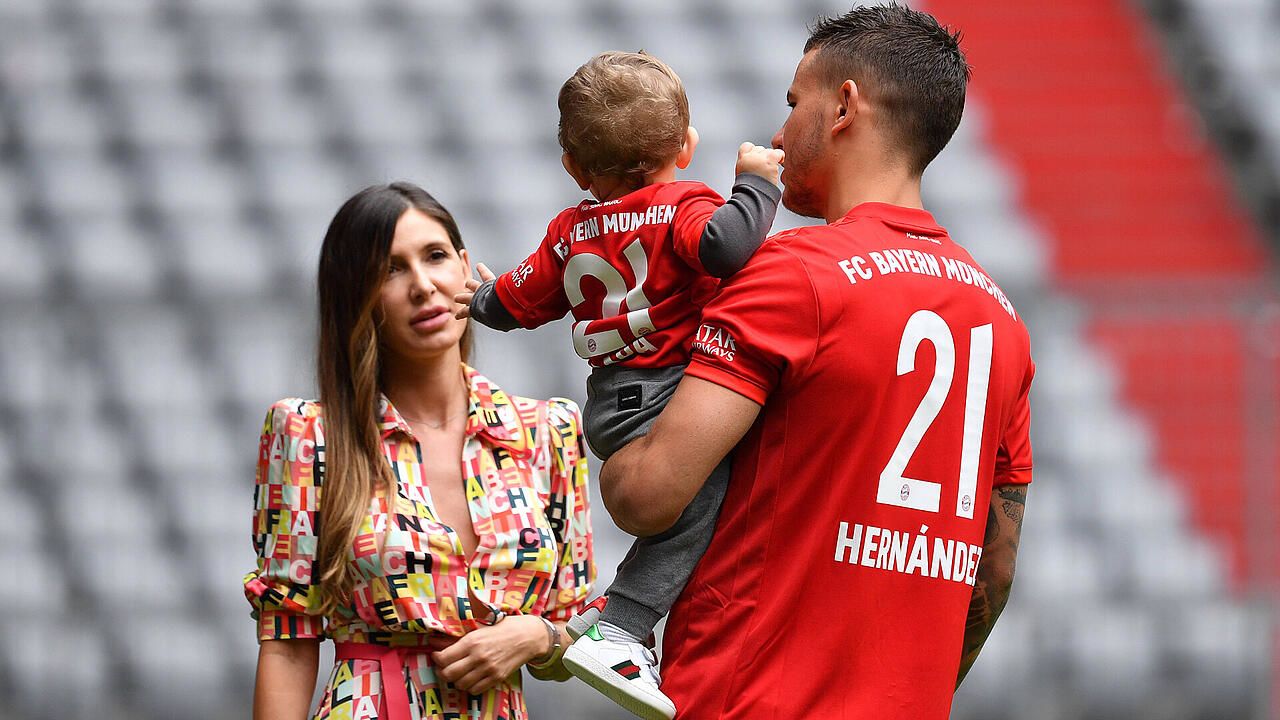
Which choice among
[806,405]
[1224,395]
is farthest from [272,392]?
[806,405]

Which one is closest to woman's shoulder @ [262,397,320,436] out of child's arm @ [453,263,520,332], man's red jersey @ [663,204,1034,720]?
child's arm @ [453,263,520,332]

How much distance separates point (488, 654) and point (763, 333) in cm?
98

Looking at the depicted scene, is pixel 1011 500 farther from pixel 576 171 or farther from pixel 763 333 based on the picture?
pixel 576 171

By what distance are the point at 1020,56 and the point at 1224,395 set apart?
309 centimetres

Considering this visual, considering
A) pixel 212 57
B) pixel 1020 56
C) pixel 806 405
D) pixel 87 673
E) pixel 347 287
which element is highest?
pixel 1020 56

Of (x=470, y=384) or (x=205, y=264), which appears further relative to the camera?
(x=205, y=264)

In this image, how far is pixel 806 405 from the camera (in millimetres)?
1593

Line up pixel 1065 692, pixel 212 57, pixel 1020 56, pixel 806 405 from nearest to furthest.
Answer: pixel 806 405 < pixel 1065 692 < pixel 212 57 < pixel 1020 56

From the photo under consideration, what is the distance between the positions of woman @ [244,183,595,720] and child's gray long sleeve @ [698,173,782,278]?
3.01ft

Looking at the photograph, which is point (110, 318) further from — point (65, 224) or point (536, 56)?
point (536, 56)

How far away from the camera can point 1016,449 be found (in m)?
1.82

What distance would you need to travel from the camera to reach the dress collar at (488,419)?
8.10 feet

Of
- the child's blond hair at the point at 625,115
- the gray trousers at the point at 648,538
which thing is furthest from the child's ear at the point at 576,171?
the gray trousers at the point at 648,538

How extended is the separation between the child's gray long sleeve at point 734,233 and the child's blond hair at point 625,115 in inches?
7.0
